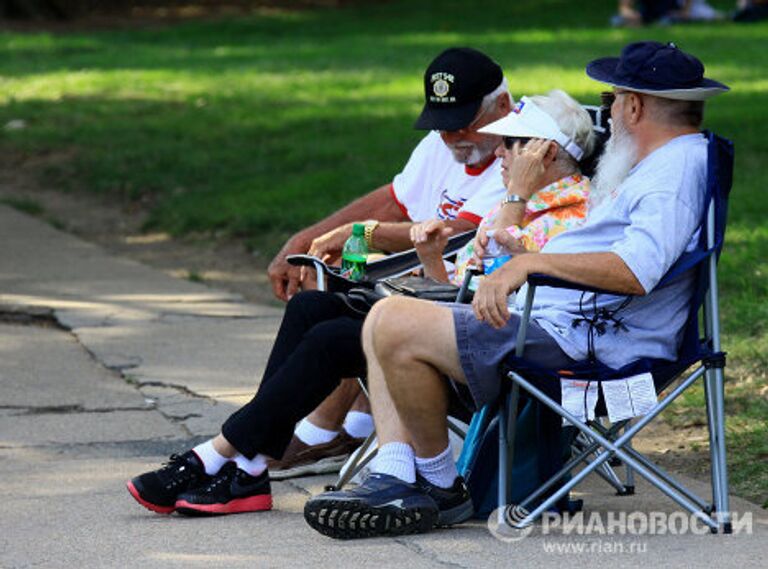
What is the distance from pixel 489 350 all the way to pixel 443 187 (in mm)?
1487

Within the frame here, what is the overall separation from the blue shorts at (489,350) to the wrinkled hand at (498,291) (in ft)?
0.12

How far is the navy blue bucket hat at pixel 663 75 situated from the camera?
443 cm

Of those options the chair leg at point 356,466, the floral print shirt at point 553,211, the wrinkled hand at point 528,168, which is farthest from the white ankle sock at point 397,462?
the wrinkled hand at point 528,168

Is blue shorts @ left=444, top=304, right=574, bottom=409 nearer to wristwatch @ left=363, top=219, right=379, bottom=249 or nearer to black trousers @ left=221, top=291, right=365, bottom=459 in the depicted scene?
black trousers @ left=221, top=291, right=365, bottom=459

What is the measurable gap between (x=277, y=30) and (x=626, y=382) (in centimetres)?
1995

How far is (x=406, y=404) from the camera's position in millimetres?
4473

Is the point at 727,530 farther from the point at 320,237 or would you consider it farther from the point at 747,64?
the point at 747,64

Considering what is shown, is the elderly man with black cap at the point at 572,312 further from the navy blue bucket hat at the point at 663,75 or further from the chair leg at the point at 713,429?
the chair leg at the point at 713,429

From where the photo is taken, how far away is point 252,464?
189 inches

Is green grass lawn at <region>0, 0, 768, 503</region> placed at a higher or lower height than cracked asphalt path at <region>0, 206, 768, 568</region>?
lower

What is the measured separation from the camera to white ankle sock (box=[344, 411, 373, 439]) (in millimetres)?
5473

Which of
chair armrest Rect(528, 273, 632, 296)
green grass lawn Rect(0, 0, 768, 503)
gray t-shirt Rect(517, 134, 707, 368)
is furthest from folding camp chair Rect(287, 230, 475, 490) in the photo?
green grass lawn Rect(0, 0, 768, 503)

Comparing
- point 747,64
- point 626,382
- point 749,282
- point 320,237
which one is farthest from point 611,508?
point 747,64

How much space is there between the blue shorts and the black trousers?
0.41 meters
